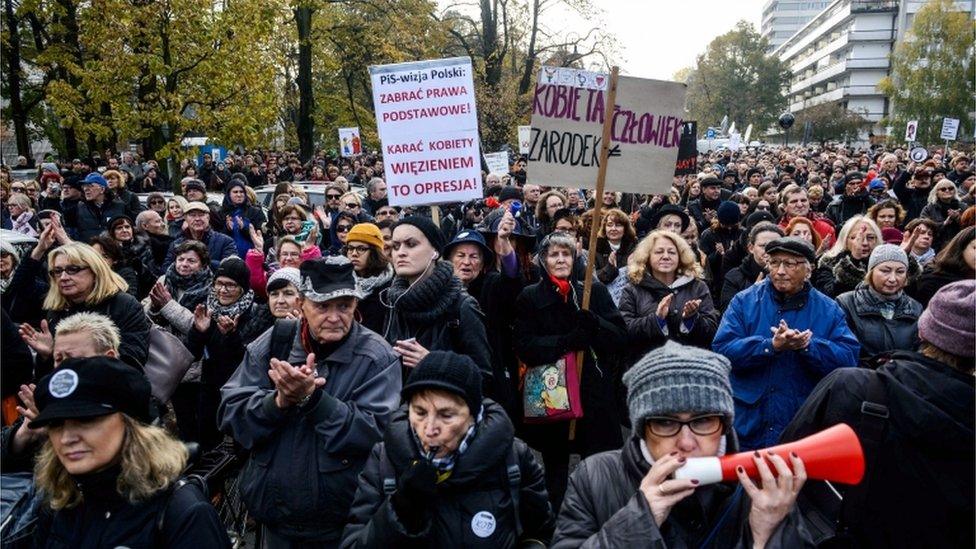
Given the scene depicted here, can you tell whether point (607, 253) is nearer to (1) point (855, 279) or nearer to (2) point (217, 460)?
(1) point (855, 279)

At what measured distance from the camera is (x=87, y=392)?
245 cm

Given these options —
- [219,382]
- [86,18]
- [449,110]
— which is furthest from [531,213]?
[86,18]

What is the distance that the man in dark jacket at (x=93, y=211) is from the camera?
10016 millimetres

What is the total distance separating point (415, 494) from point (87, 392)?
1106 mm

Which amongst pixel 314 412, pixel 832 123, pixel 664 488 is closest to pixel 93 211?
pixel 314 412

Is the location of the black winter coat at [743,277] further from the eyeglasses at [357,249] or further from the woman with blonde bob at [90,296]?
the woman with blonde bob at [90,296]

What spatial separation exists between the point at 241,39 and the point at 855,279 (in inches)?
520

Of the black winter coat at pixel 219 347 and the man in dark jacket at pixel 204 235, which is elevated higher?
the man in dark jacket at pixel 204 235

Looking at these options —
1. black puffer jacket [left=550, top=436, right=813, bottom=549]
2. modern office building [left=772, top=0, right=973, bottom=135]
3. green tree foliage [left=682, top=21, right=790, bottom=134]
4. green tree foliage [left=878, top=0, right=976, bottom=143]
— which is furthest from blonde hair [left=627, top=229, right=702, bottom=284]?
modern office building [left=772, top=0, right=973, bottom=135]

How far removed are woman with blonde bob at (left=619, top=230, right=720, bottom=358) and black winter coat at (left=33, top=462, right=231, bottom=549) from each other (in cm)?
319

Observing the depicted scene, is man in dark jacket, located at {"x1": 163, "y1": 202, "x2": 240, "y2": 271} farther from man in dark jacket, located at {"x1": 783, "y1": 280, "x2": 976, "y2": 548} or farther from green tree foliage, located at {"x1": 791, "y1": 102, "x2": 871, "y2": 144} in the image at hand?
green tree foliage, located at {"x1": 791, "y1": 102, "x2": 871, "y2": 144}

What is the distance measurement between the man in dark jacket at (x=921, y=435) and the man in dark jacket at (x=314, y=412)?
1774 millimetres

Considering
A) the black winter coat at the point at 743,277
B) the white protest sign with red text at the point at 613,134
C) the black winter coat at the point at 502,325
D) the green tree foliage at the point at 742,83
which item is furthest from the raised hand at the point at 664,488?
the green tree foliage at the point at 742,83

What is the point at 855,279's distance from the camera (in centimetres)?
568
